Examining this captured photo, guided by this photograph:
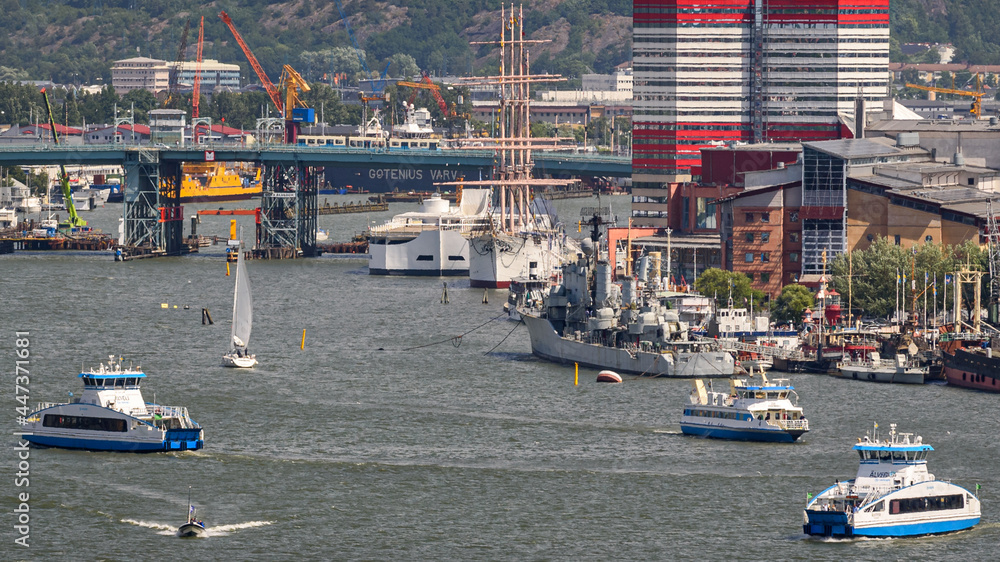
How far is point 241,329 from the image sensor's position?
376ft

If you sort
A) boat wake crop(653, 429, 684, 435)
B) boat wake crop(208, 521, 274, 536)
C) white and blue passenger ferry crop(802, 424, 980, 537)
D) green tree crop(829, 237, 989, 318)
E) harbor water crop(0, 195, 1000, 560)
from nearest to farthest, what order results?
white and blue passenger ferry crop(802, 424, 980, 537), harbor water crop(0, 195, 1000, 560), boat wake crop(208, 521, 274, 536), boat wake crop(653, 429, 684, 435), green tree crop(829, 237, 989, 318)

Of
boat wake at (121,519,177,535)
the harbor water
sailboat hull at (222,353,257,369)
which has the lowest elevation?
boat wake at (121,519,177,535)

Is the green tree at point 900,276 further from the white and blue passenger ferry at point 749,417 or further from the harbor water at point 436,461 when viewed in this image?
the white and blue passenger ferry at point 749,417

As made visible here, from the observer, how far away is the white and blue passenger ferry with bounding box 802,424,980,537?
71.2 metres

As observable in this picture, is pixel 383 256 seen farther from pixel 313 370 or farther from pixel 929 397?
pixel 929 397

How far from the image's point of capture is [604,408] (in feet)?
327

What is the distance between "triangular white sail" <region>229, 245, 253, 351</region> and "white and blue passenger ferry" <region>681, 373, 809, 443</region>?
31121 mm

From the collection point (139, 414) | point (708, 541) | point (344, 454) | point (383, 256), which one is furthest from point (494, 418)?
point (383, 256)

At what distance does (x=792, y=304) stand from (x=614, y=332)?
20355 millimetres

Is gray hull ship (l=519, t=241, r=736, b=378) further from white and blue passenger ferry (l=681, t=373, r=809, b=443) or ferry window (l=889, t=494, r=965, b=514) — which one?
ferry window (l=889, t=494, r=965, b=514)

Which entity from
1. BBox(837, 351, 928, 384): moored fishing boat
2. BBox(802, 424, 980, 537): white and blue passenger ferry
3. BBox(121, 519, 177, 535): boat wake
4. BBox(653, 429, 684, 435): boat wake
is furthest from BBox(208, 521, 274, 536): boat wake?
BBox(837, 351, 928, 384): moored fishing boat

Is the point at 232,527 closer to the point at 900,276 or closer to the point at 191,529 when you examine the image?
the point at 191,529

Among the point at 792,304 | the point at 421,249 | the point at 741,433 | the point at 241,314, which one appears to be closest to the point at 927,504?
the point at 741,433

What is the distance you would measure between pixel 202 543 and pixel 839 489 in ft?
76.4
